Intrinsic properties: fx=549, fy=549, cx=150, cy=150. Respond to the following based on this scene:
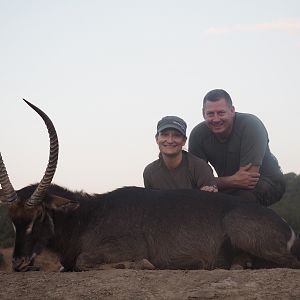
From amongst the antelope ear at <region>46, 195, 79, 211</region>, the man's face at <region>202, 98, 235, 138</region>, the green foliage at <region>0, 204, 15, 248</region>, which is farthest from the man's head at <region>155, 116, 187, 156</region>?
the green foliage at <region>0, 204, 15, 248</region>

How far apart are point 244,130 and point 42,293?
424 cm

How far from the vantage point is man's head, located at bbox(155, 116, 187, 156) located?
22.1 ft

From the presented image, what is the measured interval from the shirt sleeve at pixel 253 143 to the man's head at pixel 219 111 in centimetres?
27

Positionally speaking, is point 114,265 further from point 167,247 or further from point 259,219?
point 259,219

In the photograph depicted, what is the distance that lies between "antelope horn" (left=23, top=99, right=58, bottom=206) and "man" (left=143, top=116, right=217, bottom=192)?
170 centimetres

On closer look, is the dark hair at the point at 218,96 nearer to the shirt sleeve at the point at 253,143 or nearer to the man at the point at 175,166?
the shirt sleeve at the point at 253,143

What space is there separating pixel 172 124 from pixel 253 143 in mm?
1203

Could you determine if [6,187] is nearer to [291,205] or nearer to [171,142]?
[171,142]

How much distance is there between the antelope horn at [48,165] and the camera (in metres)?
5.33

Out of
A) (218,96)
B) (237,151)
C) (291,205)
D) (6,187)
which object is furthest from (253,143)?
(291,205)

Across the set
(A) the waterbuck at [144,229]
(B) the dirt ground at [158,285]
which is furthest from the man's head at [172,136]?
(B) the dirt ground at [158,285]

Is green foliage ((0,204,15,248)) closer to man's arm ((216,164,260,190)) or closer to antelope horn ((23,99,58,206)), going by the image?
man's arm ((216,164,260,190))

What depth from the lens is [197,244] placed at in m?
5.55

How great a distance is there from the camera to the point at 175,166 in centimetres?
693
